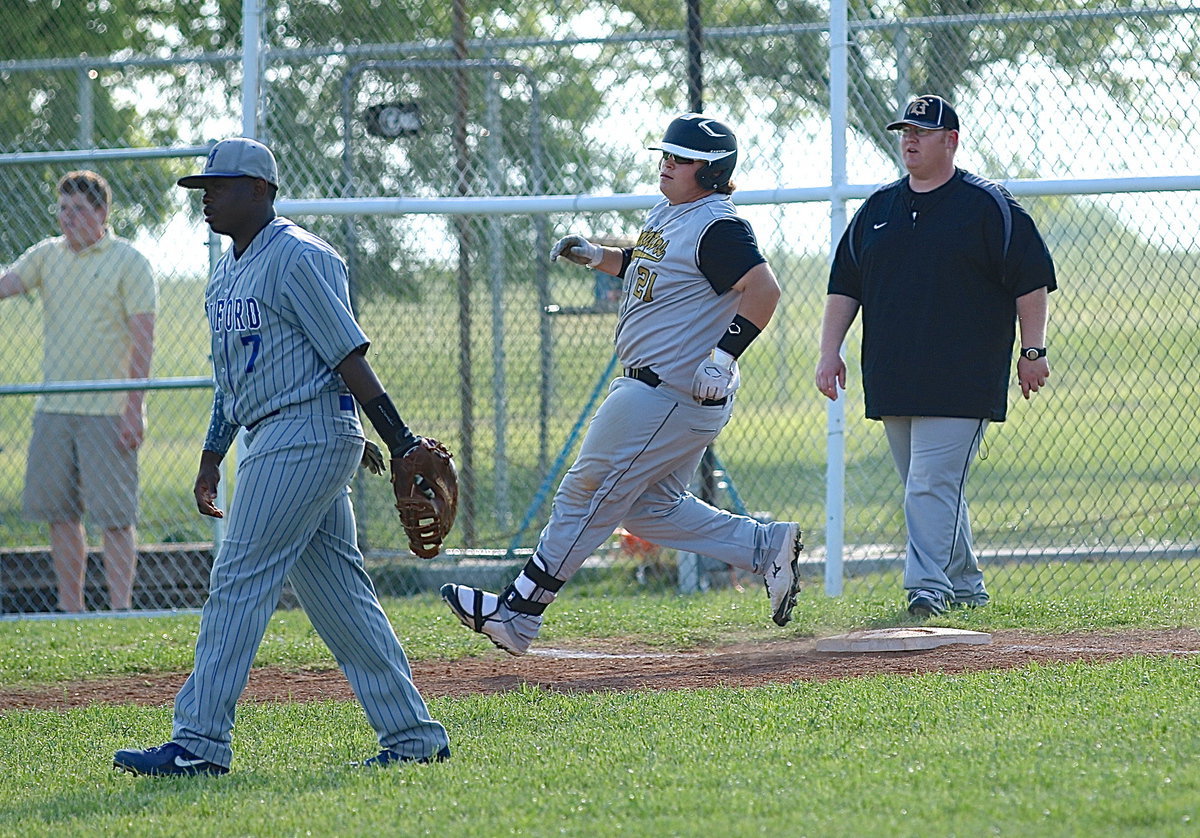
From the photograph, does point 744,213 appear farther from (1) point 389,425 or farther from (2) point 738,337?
(1) point 389,425

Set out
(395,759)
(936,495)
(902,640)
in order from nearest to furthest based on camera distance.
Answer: (395,759)
(902,640)
(936,495)

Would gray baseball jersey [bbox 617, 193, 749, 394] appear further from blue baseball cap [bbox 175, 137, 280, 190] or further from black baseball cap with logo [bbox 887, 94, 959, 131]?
blue baseball cap [bbox 175, 137, 280, 190]

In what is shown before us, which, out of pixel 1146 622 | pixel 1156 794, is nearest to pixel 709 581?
pixel 1146 622

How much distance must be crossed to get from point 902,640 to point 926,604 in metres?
0.70

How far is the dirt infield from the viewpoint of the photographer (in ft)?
19.0

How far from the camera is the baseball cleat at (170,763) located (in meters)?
4.43

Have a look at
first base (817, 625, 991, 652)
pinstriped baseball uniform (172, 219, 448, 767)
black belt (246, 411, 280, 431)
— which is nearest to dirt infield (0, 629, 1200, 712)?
first base (817, 625, 991, 652)

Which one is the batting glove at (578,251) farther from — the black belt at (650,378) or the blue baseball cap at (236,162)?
the blue baseball cap at (236,162)

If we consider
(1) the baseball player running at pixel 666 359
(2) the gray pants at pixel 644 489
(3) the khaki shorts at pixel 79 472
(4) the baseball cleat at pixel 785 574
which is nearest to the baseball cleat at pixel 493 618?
(1) the baseball player running at pixel 666 359

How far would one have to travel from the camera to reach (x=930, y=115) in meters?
6.70

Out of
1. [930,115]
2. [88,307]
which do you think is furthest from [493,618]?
[88,307]

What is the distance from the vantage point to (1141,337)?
333 inches

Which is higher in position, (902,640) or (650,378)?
(650,378)

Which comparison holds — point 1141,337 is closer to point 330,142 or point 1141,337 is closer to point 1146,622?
point 1146,622
